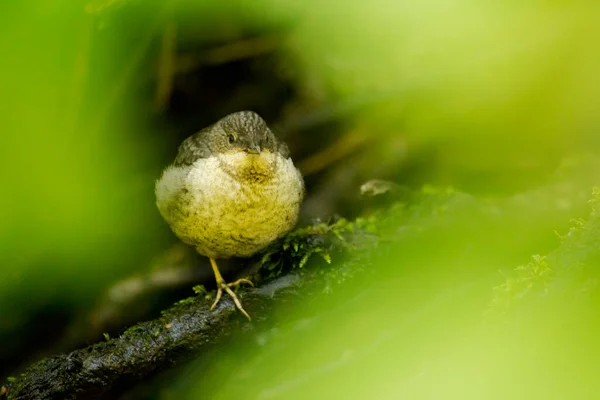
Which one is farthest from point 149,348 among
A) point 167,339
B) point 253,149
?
point 253,149

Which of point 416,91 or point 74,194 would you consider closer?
point 74,194

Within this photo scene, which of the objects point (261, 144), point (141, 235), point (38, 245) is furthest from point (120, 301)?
point (38, 245)

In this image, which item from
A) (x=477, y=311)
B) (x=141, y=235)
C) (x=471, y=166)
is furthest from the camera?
(x=471, y=166)

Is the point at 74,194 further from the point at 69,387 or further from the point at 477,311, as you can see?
the point at 69,387

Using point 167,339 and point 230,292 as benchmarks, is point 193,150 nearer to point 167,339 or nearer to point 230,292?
point 230,292

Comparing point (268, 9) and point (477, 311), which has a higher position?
point (268, 9)

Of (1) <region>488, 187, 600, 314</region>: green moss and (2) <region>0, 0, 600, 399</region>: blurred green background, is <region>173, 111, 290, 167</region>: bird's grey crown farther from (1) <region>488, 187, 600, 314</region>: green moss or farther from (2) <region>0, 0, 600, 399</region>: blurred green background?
(1) <region>488, 187, 600, 314</region>: green moss

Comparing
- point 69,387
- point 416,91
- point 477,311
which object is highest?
point 416,91
